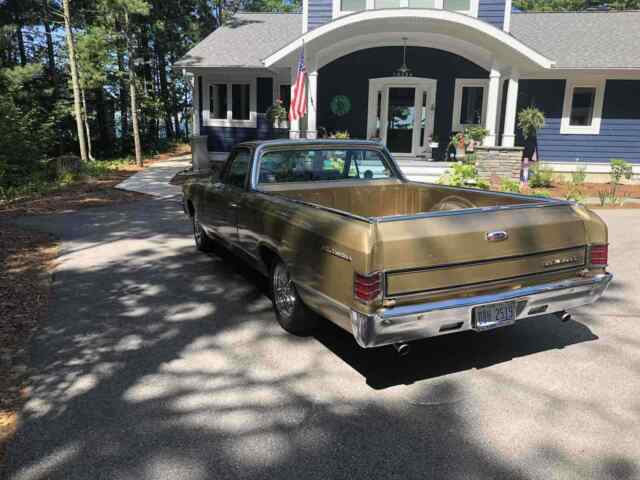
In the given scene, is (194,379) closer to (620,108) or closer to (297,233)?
(297,233)

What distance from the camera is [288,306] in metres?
4.78

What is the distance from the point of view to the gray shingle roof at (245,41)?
1802 centimetres

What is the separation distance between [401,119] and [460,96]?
6.67 ft

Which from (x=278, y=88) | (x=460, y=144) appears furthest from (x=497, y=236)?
(x=278, y=88)

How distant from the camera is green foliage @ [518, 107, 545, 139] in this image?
15.5m

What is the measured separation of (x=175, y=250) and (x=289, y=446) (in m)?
5.41

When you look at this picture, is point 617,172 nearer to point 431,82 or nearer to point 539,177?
point 539,177

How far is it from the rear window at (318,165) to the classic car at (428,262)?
1.37 ft

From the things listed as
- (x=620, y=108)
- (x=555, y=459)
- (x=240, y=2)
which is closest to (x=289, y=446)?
(x=555, y=459)

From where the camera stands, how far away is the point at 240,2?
44.0 m

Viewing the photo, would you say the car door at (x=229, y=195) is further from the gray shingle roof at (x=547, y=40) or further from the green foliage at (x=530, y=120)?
the green foliage at (x=530, y=120)

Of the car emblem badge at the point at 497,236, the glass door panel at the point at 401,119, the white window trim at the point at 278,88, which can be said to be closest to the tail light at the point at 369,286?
the car emblem badge at the point at 497,236

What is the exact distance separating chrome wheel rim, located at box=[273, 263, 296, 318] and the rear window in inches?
47.6

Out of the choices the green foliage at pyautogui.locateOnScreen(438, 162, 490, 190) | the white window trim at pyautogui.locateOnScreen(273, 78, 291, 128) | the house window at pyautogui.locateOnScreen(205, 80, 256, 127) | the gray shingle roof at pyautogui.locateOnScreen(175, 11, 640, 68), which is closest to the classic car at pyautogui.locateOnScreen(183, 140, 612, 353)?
the green foliage at pyautogui.locateOnScreen(438, 162, 490, 190)
